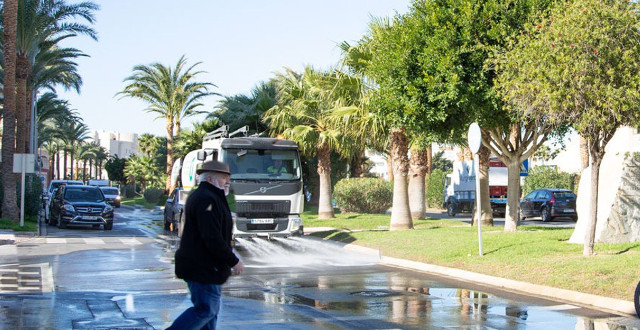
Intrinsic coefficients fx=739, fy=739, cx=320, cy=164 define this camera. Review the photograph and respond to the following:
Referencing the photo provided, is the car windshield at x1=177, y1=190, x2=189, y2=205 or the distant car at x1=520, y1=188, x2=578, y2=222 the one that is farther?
the distant car at x1=520, y1=188, x2=578, y2=222

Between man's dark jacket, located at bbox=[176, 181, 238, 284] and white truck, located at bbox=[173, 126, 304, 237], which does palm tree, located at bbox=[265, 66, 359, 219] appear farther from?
man's dark jacket, located at bbox=[176, 181, 238, 284]

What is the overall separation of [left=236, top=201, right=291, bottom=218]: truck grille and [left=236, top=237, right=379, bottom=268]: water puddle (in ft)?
3.24

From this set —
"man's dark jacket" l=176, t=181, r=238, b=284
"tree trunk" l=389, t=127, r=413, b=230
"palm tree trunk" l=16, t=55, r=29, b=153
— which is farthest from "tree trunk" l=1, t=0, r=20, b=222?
"man's dark jacket" l=176, t=181, r=238, b=284

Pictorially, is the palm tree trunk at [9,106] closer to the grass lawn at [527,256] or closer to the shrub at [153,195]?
the grass lawn at [527,256]

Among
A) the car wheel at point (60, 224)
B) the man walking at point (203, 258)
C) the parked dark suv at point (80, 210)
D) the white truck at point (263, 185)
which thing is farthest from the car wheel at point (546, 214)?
the man walking at point (203, 258)

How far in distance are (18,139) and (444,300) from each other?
93.2 feet

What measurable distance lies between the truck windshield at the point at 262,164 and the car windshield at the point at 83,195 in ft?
40.0

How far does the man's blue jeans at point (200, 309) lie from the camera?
6133 mm

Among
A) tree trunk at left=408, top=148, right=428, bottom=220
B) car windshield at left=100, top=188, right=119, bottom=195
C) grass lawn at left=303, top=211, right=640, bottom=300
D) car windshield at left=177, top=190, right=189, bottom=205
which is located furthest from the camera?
car windshield at left=100, top=188, right=119, bottom=195

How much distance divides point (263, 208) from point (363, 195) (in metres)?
16.6

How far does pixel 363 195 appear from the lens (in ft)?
122

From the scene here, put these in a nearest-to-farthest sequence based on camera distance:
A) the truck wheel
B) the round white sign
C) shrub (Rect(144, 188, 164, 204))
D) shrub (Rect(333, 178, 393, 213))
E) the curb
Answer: the curb, the round white sign, shrub (Rect(333, 178, 393, 213)), the truck wheel, shrub (Rect(144, 188, 164, 204))

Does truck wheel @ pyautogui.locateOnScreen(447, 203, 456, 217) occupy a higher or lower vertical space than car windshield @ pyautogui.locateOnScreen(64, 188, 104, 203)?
lower

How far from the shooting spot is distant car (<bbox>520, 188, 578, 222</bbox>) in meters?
35.0
